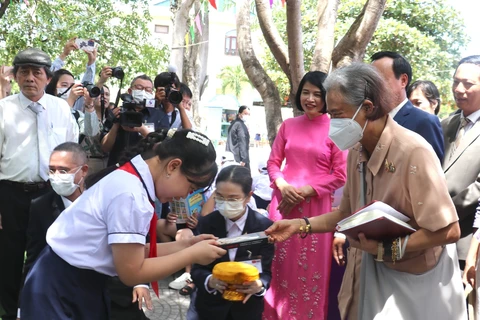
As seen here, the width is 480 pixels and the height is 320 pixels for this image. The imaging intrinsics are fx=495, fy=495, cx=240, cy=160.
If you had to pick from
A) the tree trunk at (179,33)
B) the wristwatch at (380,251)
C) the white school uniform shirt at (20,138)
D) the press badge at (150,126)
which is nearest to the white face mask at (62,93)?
the white school uniform shirt at (20,138)

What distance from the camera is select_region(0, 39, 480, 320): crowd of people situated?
75.8 inches

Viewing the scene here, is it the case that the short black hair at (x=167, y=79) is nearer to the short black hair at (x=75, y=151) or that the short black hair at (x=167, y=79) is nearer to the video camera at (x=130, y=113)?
the video camera at (x=130, y=113)

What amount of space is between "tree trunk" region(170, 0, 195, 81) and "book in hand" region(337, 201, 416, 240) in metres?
7.65

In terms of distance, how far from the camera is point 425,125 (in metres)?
2.75

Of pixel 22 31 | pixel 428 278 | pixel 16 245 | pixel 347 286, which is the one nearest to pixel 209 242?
pixel 347 286

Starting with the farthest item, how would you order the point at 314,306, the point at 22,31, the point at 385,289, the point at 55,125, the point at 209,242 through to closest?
the point at 22,31
the point at 55,125
the point at 314,306
the point at 209,242
the point at 385,289

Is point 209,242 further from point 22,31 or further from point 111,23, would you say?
point 111,23

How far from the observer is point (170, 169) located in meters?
2.00

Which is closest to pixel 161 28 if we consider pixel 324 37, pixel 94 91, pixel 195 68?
pixel 195 68

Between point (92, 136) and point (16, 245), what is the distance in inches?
43.8

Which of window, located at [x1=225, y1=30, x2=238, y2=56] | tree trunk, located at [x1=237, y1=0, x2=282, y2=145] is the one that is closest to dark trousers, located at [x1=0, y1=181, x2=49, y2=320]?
tree trunk, located at [x1=237, y1=0, x2=282, y2=145]

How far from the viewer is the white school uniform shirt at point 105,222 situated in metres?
1.86

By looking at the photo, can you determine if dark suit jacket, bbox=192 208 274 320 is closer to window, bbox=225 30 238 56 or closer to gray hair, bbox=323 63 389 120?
gray hair, bbox=323 63 389 120

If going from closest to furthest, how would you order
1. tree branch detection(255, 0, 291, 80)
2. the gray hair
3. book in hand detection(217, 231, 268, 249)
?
the gray hair
book in hand detection(217, 231, 268, 249)
tree branch detection(255, 0, 291, 80)
